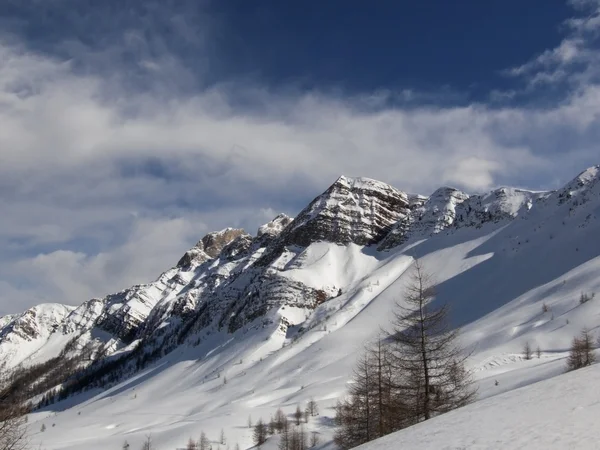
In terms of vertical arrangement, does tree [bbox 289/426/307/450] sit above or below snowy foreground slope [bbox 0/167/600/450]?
below

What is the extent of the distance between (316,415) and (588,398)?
58838 mm

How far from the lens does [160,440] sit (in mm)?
78312

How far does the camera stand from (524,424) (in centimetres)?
1120

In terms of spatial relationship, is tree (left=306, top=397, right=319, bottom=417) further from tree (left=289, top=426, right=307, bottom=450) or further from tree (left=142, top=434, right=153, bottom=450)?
tree (left=142, top=434, right=153, bottom=450)

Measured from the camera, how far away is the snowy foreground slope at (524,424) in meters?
9.89

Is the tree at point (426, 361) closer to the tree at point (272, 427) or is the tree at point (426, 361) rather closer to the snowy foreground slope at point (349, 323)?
the snowy foreground slope at point (349, 323)

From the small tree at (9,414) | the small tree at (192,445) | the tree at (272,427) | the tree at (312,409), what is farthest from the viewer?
the tree at (312,409)

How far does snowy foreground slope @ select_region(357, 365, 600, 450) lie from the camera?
32.4 feet

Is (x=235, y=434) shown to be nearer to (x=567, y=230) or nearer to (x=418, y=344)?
(x=418, y=344)

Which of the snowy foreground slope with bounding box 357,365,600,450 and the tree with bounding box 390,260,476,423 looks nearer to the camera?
the snowy foreground slope with bounding box 357,365,600,450

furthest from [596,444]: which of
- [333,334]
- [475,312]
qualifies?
[333,334]

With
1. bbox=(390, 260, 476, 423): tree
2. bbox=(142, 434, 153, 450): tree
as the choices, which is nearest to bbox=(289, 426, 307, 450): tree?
bbox=(142, 434, 153, 450): tree

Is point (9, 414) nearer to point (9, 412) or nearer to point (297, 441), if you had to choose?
point (9, 412)

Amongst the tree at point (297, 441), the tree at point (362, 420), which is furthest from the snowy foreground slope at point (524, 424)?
the tree at point (297, 441)
